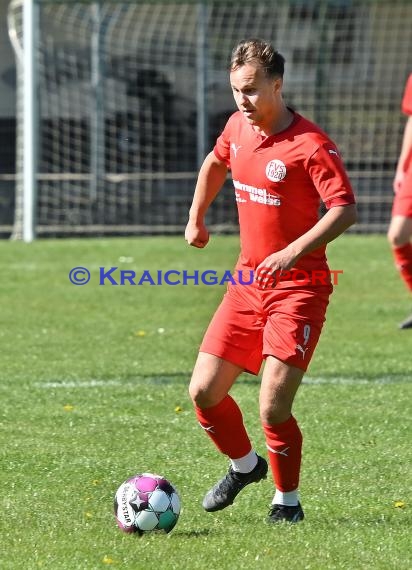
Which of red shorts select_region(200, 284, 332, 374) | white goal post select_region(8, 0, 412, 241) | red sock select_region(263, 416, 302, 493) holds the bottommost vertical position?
white goal post select_region(8, 0, 412, 241)

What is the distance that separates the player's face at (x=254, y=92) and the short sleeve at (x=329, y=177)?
26 centimetres

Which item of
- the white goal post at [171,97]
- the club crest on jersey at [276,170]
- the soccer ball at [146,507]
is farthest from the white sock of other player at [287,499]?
the white goal post at [171,97]

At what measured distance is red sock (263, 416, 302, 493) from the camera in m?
4.66

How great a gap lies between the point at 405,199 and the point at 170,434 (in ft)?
11.8

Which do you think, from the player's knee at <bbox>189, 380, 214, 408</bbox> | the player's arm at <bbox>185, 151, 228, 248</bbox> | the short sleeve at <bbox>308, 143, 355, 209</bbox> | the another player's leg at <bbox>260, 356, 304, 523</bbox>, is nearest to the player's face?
the short sleeve at <bbox>308, 143, 355, 209</bbox>

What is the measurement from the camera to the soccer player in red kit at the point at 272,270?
4.56 meters

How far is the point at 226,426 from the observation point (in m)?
4.82

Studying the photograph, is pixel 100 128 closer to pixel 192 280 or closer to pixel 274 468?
pixel 192 280

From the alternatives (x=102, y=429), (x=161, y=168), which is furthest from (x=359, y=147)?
(x=102, y=429)

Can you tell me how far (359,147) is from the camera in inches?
764

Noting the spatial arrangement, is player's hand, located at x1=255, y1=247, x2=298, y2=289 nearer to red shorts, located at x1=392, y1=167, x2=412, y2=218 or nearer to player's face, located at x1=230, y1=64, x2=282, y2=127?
player's face, located at x1=230, y1=64, x2=282, y2=127

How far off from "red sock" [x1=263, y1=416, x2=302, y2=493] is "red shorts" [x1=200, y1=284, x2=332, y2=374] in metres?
0.25

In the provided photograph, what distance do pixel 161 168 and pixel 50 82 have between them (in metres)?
2.18

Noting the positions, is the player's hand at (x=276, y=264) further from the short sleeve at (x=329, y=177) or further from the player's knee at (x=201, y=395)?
the player's knee at (x=201, y=395)
